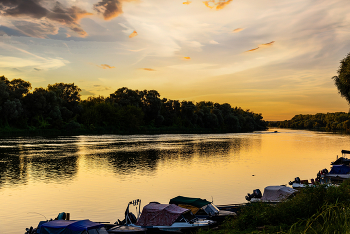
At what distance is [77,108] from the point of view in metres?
170

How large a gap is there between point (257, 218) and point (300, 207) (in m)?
2.66

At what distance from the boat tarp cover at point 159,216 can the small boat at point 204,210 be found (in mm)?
2252

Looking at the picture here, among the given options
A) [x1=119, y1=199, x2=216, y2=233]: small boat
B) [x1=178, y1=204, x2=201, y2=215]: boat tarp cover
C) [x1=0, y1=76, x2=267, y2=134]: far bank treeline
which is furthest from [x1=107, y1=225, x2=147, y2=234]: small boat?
[x1=0, y1=76, x2=267, y2=134]: far bank treeline

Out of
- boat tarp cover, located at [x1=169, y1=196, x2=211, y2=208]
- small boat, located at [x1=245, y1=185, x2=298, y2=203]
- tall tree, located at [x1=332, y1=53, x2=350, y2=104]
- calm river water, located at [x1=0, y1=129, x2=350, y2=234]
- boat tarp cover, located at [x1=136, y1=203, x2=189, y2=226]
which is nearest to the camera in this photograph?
boat tarp cover, located at [x1=136, y1=203, x2=189, y2=226]

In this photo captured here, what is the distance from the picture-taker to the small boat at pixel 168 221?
69.8ft

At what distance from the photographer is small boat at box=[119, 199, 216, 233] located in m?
21.3

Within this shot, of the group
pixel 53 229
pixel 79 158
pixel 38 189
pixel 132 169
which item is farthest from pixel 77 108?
pixel 53 229

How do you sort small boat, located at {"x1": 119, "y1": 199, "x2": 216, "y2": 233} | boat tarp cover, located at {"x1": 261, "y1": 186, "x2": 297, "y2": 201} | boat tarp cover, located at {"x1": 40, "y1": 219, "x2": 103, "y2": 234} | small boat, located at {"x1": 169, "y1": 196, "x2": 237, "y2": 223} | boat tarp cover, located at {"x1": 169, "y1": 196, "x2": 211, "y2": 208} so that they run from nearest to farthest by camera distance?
boat tarp cover, located at {"x1": 40, "y1": 219, "x2": 103, "y2": 234}, small boat, located at {"x1": 119, "y1": 199, "x2": 216, "y2": 233}, small boat, located at {"x1": 169, "y1": 196, "x2": 237, "y2": 223}, boat tarp cover, located at {"x1": 169, "y1": 196, "x2": 211, "y2": 208}, boat tarp cover, located at {"x1": 261, "y1": 186, "x2": 297, "y2": 201}

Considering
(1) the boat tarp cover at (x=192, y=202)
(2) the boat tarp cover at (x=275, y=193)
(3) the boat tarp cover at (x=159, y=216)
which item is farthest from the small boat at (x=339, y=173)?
(3) the boat tarp cover at (x=159, y=216)

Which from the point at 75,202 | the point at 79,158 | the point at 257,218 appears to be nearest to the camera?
the point at 257,218

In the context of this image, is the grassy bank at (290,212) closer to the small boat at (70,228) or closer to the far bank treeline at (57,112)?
the small boat at (70,228)

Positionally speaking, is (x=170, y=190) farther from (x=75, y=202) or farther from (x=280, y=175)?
(x=280, y=175)

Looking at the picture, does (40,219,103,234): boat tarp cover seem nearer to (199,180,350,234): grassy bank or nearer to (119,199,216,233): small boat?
(119,199,216,233): small boat

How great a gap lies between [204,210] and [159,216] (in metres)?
4.12
